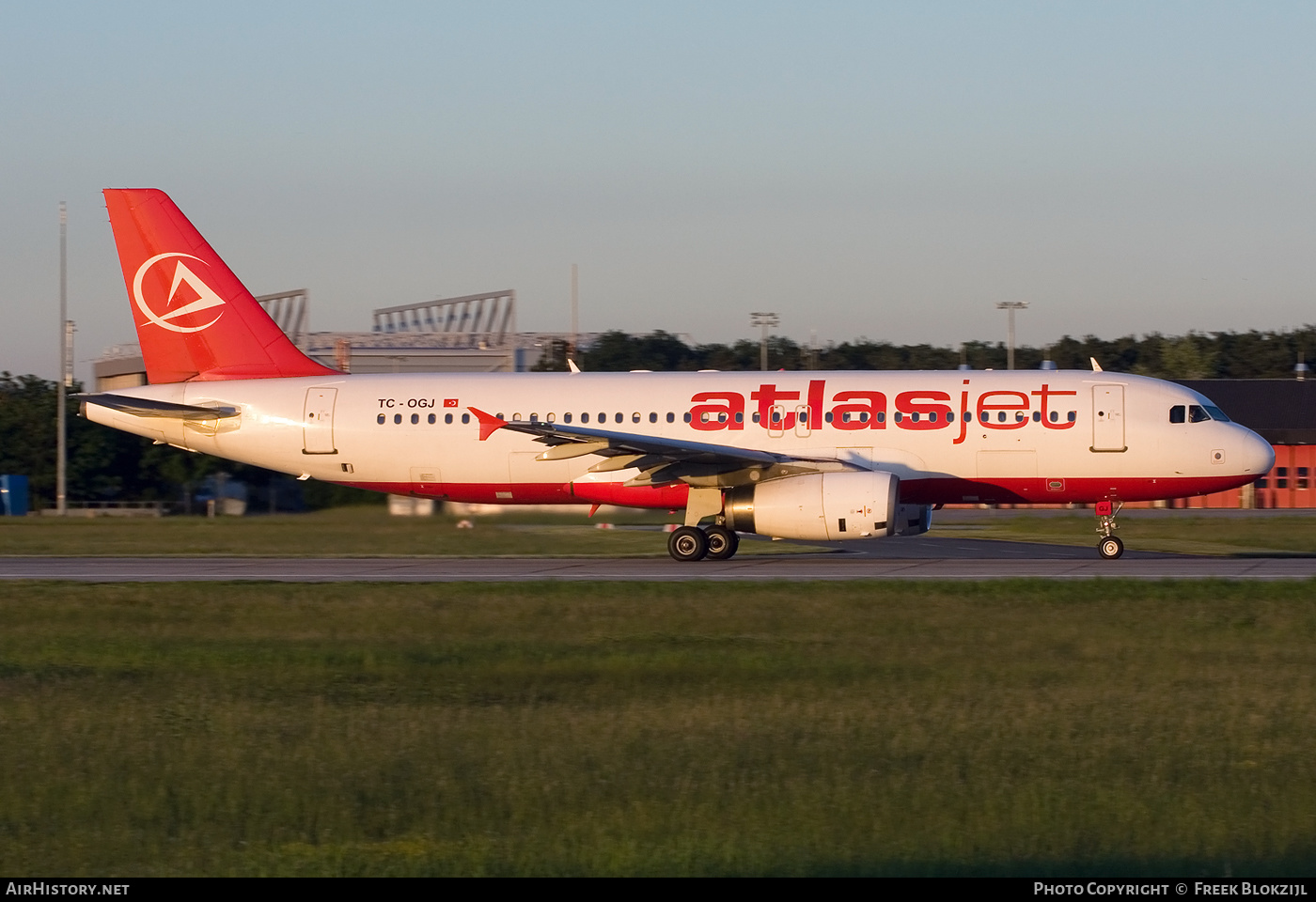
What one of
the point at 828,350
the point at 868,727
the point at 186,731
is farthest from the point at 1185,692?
the point at 828,350

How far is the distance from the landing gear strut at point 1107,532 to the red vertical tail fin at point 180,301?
16.7 m

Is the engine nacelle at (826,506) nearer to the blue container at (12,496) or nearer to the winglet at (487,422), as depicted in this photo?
the winglet at (487,422)

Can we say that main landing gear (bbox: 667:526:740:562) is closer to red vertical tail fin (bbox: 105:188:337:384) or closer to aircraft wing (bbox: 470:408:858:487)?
aircraft wing (bbox: 470:408:858:487)

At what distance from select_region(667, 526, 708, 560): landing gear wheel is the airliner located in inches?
1.6

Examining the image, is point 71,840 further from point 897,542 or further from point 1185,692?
point 897,542

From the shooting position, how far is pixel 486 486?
92.7 ft

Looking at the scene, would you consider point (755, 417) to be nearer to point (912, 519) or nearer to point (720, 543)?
point (720, 543)

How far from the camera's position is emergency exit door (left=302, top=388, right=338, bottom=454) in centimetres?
2844

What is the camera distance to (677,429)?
2711 cm

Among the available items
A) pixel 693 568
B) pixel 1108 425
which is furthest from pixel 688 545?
pixel 1108 425

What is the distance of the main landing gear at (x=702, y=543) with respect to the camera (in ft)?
86.7

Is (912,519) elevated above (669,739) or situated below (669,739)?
above

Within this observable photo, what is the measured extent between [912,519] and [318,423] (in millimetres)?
12045

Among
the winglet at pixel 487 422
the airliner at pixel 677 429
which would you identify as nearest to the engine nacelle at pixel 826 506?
the airliner at pixel 677 429
